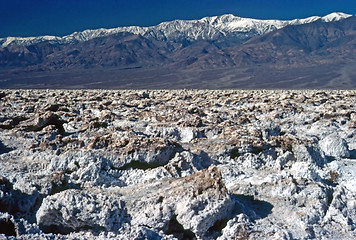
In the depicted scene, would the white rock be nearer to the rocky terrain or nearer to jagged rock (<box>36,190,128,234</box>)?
the rocky terrain

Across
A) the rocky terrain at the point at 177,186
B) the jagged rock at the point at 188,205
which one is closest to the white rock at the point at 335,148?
the rocky terrain at the point at 177,186

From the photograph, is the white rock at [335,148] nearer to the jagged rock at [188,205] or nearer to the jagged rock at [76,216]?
the jagged rock at [188,205]

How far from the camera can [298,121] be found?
48.4 feet

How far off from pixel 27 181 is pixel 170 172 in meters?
2.49

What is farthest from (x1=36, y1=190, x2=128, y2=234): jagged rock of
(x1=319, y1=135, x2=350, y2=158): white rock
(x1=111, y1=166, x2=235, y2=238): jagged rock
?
(x1=319, y1=135, x2=350, y2=158): white rock

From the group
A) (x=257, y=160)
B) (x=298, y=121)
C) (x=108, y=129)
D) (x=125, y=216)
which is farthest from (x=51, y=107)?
(x=125, y=216)

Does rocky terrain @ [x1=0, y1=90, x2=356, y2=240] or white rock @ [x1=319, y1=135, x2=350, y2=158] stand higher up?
rocky terrain @ [x1=0, y1=90, x2=356, y2=240]

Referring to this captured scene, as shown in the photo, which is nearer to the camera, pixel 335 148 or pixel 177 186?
pixel 177 186

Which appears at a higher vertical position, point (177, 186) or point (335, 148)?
point (177, 186)

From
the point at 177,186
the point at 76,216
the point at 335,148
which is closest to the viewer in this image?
the point at 76,216

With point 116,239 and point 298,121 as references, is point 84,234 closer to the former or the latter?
point 116,239

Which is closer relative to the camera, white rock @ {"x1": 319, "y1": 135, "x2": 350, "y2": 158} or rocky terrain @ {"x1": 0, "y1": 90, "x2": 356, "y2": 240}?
rocky terrain @ {"x1": 0, "y1": 90, "x2": 356, "y2": 240}

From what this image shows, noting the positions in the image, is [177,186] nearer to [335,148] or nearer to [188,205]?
[188,205]

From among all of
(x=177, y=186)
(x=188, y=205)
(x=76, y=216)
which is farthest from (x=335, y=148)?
(x=76, y=216)
